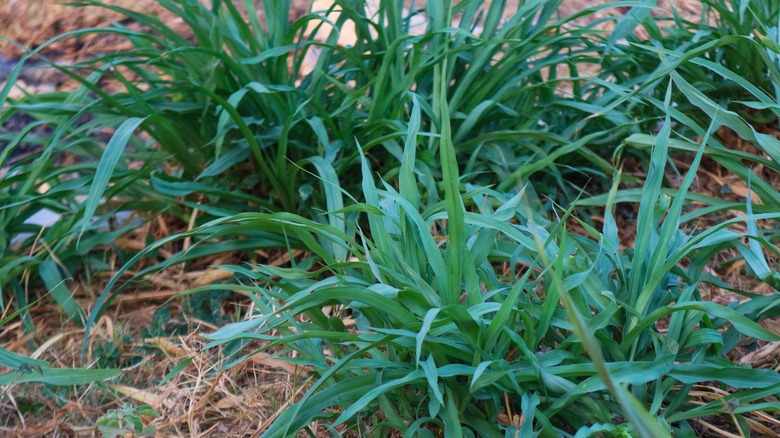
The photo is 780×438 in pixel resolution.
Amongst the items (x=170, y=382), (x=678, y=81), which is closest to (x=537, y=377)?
(x=678, y=81)

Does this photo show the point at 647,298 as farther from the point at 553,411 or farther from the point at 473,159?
the point at 473,159

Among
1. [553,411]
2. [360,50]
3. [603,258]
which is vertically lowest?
[553,411]

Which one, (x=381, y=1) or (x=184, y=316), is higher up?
(x=381, y=1)

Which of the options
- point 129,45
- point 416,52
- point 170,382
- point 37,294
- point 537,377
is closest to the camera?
point 537,377

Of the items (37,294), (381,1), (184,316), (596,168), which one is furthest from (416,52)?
(37,294)

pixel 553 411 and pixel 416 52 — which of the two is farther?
pixel 416 52

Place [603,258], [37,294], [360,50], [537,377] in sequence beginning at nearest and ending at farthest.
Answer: [537,377]
[603,258]
[37,294]
[360,50]
